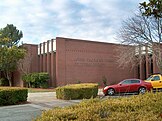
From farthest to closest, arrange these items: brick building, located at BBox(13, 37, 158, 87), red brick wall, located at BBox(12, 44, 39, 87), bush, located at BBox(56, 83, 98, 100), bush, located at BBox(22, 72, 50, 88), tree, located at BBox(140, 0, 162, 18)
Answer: red brick wall, located at BBox(12, 44, 39, 87), bush, located at BBox(22, 72, 50, 88), brick building, located at BBox(13, 37, 158, 87), bush, located at BBox(56, 83, 98, 100), tree, located at BBox(140, 0, 162, 18)

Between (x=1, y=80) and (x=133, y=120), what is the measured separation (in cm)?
3765

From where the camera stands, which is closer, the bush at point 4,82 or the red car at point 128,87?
the red car at point 128,87

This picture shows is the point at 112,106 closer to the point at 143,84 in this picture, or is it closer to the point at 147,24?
the point at 143,84

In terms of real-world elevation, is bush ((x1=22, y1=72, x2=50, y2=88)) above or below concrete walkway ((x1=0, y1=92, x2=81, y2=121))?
above

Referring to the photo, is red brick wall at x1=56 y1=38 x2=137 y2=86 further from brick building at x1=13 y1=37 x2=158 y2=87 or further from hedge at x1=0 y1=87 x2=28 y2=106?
hedge at x1=0 y1=87 x2=28 y2=106

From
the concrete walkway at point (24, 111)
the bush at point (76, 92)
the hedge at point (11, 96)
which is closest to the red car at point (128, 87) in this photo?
the bush at point (76, 92)

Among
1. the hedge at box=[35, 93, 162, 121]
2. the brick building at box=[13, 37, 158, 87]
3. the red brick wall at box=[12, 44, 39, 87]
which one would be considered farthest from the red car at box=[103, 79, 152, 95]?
the red brick wall at box=[12, 44, 39, 87]

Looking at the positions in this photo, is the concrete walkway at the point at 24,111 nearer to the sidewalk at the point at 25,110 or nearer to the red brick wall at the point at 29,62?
the sidewalk at the point at 25,110

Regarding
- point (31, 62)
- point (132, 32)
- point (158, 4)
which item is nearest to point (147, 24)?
point (132, 32)

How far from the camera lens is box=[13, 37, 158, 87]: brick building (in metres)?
34.3

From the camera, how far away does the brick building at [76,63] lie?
112 feet

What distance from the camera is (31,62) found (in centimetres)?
3953

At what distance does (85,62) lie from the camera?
35938 mm

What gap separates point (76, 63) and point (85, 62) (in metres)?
1.41
